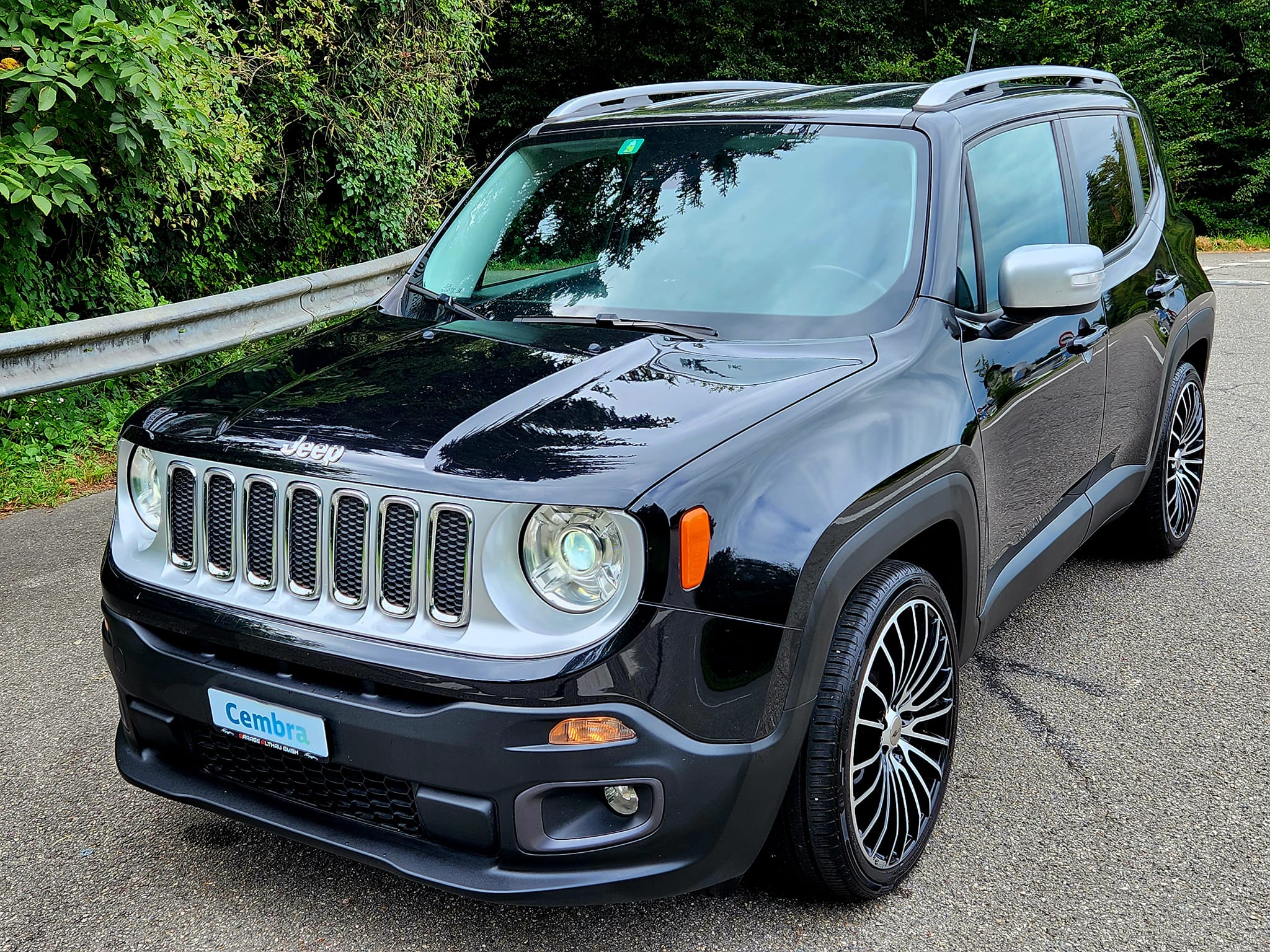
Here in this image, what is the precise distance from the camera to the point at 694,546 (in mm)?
2186

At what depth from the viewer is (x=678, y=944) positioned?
102 inches

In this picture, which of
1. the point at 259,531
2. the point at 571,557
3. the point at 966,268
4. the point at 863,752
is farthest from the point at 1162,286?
the point at 259,531

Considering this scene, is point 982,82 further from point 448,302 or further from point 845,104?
point 448,302

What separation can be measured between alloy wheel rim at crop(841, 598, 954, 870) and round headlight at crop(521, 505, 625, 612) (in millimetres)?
692

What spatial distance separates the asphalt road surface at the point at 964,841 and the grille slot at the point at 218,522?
83cm

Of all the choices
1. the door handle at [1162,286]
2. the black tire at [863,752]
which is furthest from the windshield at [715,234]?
the door handle at [1162,286]

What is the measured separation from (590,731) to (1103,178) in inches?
122

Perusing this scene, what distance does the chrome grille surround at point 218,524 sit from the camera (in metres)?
2.49

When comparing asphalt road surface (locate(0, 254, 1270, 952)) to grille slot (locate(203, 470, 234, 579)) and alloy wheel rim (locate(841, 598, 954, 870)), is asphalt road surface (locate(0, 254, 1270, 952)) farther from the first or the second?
grille slot (locate(203, 470, 234, 579))

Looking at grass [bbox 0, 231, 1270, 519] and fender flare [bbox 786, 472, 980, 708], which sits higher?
fender flare [bbox 786, 472, 980, 708]

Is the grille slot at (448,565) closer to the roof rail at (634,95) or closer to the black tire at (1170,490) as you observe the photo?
the roof rail at (634,95)

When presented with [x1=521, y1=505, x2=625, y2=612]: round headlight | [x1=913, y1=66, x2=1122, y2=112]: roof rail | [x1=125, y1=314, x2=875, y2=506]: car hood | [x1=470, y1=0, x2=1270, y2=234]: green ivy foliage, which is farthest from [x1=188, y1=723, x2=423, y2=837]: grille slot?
[x1=470, y1=0, x2=1270, y2=234]: green ivy foliage

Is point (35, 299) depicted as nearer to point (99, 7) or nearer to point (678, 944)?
point (99, 7)

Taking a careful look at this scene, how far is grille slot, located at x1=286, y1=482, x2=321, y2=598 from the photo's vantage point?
7.75ft
